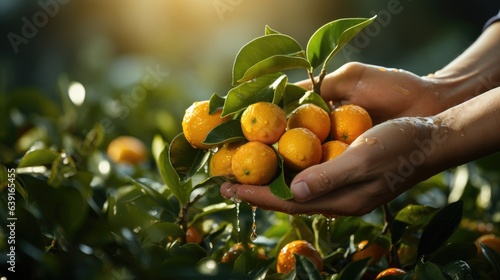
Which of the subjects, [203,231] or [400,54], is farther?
[400,54]

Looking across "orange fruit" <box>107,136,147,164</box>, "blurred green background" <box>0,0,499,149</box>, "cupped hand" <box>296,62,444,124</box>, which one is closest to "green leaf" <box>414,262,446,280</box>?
"cupped hand" <box>296,62,444,124</box>

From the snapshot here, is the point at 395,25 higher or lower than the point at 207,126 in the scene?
lower

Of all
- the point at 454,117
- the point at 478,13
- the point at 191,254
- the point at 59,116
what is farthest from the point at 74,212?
the point at 478,13

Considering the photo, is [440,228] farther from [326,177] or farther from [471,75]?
[471,75]

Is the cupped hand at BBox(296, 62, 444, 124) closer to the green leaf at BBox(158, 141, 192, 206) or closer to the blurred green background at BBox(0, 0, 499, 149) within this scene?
the green leaf at BBox(158, 141, 192, 206)

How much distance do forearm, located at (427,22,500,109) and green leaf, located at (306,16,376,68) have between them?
465 millimetres

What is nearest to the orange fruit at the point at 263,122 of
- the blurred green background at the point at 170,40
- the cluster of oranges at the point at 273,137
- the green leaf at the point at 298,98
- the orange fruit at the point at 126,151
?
the cluster of oranges at the point at 273,137

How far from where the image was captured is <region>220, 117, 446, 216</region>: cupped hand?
102cm

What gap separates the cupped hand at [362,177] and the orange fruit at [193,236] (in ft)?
0.38

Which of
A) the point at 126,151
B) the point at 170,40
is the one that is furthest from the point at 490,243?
the point at 170,40

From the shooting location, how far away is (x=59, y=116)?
5.94 ft

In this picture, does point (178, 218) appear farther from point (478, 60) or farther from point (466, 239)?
point (478, 60)

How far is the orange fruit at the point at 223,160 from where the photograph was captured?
1.10 metres

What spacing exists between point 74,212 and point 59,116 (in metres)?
1.14
